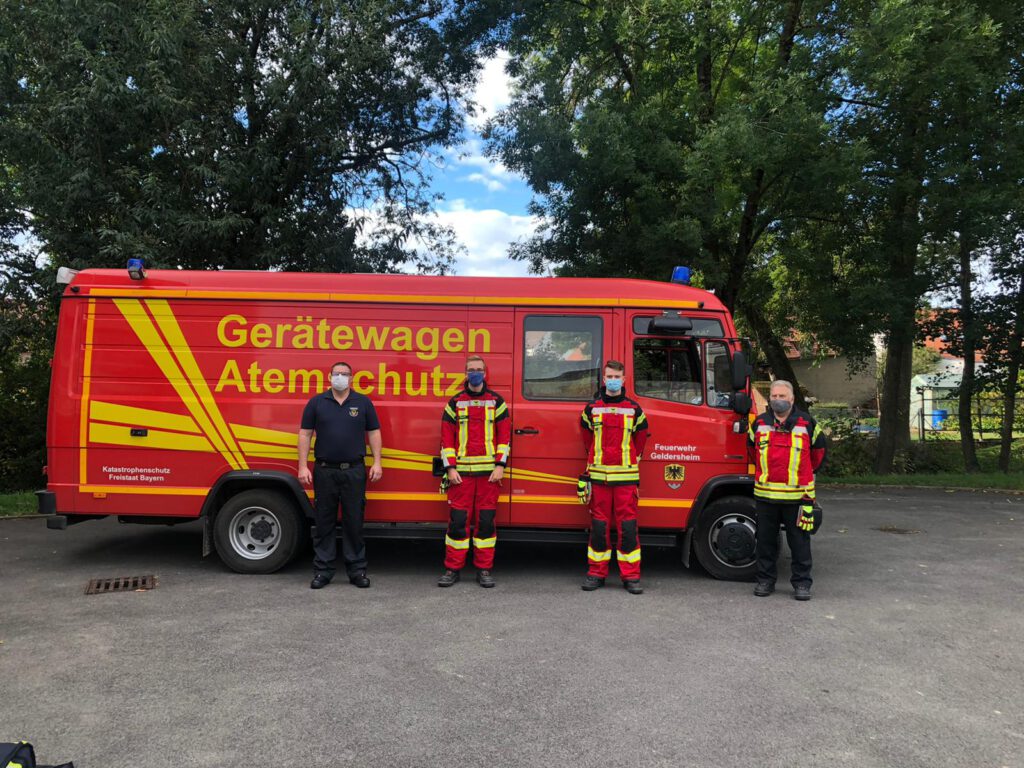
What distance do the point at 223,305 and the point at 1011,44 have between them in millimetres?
14544

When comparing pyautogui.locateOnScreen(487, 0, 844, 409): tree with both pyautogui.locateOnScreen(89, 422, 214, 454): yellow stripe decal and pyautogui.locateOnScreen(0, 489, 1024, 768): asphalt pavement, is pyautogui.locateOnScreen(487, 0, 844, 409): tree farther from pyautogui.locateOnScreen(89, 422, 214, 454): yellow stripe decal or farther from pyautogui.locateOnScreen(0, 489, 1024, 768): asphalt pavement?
pyautogui.locateOnScreen(89, 422, 214, 454): yellow stripe decal

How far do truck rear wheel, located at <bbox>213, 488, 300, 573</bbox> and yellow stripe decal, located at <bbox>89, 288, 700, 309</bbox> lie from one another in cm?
178

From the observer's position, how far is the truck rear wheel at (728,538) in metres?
5.99

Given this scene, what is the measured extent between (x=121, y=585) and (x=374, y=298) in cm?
327

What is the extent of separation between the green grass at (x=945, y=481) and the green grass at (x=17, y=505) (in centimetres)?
1297

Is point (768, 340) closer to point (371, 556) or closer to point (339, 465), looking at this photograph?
point (371, 556)

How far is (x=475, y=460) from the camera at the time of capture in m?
→ 5.69

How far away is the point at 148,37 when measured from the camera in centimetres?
828

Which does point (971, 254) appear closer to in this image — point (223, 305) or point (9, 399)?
point (223, 305)

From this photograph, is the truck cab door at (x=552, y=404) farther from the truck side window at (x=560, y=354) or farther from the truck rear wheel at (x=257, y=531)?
the truck rear wheel at (x=257, y=531)

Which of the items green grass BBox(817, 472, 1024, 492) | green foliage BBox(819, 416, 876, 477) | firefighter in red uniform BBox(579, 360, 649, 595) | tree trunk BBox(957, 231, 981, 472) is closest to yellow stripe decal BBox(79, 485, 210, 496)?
firefighter in red uniform BBox(579, 360, 649, 595)

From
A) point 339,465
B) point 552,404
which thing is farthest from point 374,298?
point 552,404

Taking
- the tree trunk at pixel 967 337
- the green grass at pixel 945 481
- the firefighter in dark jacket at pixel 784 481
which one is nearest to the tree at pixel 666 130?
the tree trunk at pixel 967 337

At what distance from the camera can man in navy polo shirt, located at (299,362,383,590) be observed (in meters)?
5.61
